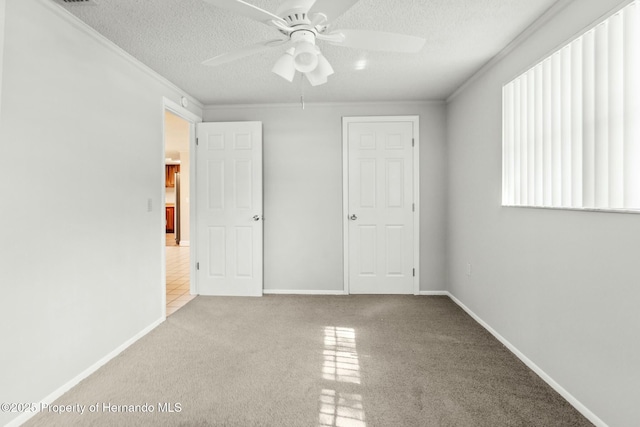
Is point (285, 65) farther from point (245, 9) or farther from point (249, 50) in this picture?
point (245, 9)

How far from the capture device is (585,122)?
1742 mm

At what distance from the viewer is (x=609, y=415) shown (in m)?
1.57

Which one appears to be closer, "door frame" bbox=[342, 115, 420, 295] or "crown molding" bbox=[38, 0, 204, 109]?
"crown molding" bbox=[38, 0, 204, 109]

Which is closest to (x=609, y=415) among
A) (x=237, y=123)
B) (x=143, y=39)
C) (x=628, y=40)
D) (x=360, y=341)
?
(x=360, y=341)

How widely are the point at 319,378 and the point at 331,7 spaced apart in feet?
6.86

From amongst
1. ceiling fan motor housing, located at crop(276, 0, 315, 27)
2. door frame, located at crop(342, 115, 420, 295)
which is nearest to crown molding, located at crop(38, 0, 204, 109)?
ceiling fan motor housing, located at crop(276, 0, 315, 27)

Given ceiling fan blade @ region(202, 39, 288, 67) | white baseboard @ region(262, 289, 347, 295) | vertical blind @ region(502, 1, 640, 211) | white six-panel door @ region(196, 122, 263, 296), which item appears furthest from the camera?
white baseboard @ region(262, 289, 347, 295)

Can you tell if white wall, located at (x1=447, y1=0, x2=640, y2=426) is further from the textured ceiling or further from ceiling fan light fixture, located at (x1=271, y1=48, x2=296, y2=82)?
ceiling fan light fixture, located at (x1=271, y1=48, x2=296, y2=82)

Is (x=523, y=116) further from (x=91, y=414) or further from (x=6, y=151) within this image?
(x=91, y=414)

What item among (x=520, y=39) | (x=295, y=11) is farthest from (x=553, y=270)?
(x=295, y=11)

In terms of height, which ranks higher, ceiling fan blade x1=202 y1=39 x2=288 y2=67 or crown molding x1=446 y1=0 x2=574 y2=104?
crown molding x1=446 y1=0 x2=574 y2=104

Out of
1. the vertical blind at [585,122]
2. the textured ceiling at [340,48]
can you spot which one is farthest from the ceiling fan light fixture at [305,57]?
the vertical blind at [585,122]

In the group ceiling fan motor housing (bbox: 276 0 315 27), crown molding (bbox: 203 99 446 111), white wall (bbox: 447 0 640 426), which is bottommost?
white wall (bbox: 447 0 640 426)

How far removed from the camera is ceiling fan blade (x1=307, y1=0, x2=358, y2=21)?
1324 mm
